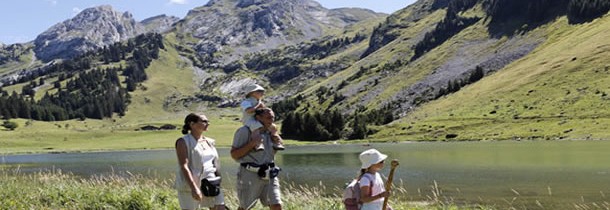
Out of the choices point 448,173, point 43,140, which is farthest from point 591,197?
point 43,140

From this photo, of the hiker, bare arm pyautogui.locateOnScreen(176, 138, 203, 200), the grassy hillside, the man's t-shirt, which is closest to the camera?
bare arm pyautogui.locateOnScreen(176, 138, 203, 200)

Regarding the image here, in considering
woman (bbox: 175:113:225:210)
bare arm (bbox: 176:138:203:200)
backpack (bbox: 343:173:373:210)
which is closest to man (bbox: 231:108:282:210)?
woman (bbox: 175:113:225:210)

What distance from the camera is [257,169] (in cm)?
1184

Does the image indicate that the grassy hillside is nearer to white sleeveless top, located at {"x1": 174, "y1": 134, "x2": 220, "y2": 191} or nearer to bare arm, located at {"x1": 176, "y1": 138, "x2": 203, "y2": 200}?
white sleeveless top, located at {"x1": 174, "y1": 134, "x2": 220, "y2": 191}

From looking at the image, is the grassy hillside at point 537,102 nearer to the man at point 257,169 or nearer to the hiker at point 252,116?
the hiker at point 252,116

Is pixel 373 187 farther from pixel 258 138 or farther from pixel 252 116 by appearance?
pixel 252 116

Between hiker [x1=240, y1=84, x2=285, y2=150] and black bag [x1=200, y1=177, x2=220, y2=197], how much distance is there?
3.69 ft

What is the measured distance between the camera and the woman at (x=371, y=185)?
10.7m

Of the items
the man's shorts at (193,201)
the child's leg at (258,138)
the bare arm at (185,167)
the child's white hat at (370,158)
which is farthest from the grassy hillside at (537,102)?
the bare arm at (185,167)

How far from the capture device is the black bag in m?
11.6

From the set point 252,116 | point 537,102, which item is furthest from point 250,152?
point 537,102

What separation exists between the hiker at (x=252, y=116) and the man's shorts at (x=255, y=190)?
0.67 m

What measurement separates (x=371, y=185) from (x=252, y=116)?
2982mm

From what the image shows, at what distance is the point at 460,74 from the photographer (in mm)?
196875
